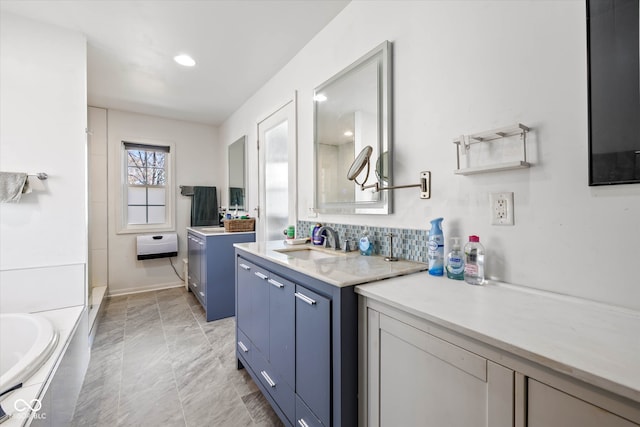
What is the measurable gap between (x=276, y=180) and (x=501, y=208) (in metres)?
2.15

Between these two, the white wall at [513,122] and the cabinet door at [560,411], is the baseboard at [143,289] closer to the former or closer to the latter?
the white wall at [513,122]

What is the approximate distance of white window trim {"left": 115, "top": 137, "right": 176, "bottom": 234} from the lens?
12.7ft

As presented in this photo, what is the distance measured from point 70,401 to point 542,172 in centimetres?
253

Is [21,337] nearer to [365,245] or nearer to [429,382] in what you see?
[365,245]

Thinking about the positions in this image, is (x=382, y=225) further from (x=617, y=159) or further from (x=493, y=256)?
(x=617, y=159)

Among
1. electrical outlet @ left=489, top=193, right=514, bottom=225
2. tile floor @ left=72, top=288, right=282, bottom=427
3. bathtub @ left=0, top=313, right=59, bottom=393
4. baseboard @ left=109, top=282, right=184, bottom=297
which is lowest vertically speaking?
tile floor @ left=72, top=288, right=282, bottom=427

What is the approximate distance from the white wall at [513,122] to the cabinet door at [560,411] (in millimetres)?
508

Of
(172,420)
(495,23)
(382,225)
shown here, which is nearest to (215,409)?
(172,420)

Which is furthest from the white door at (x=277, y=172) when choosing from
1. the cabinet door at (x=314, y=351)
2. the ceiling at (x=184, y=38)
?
the cabinet door at (x=314, y=351)

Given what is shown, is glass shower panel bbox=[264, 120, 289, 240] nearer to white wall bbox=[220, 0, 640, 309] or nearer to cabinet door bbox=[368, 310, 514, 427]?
white wall bbox=[220, 0, 640, 309]

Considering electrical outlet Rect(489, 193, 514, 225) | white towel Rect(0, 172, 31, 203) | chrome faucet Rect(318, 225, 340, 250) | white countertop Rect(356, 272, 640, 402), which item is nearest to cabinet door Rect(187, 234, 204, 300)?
white towel Rect(0, 172, 31, 203)

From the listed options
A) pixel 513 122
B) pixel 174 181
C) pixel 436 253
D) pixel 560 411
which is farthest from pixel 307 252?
pixel 174 181

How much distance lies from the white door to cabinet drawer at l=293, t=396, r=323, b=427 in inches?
59.2

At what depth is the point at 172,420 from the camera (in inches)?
61.7
